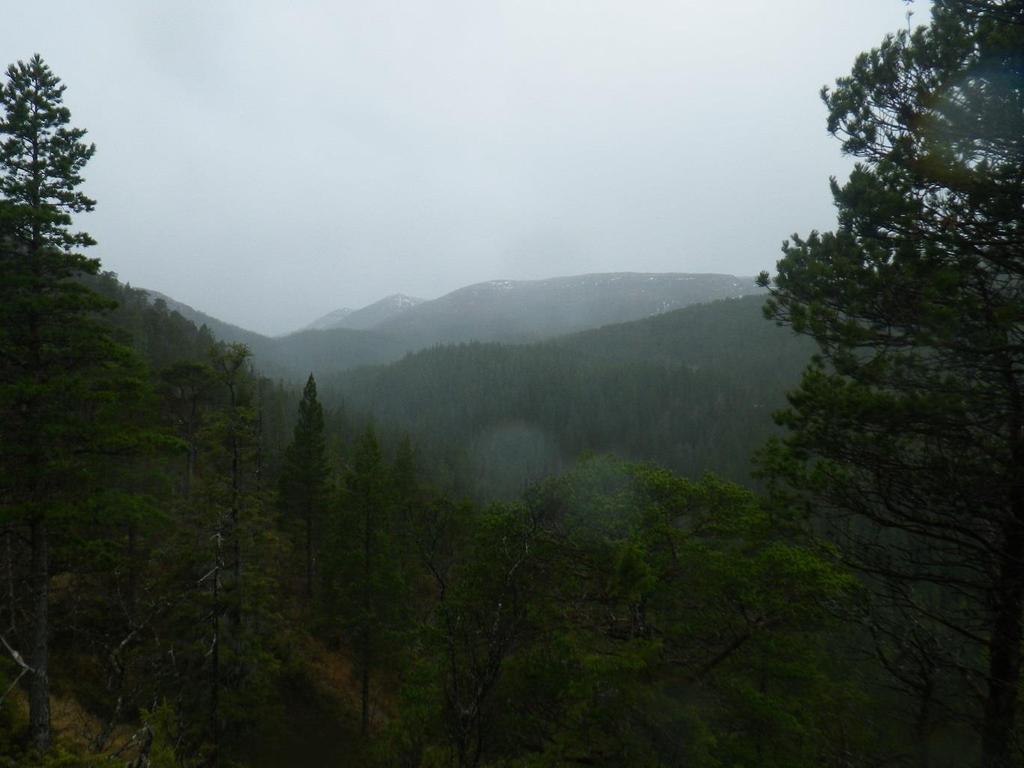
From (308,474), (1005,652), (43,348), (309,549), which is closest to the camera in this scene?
(1005,652)

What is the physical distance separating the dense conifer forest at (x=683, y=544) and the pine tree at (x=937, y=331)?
3 centimetres

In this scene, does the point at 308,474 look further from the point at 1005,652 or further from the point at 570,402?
the point at 570,402

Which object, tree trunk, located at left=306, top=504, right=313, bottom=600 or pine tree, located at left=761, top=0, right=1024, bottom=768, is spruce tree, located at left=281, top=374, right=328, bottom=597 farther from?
pine tree, located at left=761, top=0, right=1024, bottom=768

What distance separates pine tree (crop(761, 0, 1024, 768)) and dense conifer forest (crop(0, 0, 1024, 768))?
3 cm

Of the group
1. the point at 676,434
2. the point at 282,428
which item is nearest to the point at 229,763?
the point at 282,428

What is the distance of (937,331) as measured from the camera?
444 cm

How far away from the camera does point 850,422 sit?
5176 mm

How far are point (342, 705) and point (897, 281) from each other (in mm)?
21709

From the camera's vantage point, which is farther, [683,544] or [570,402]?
[570,402]

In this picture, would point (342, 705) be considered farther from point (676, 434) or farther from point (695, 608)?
point (676, 434)

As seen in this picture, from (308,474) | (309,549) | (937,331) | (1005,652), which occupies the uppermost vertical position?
(937,331)

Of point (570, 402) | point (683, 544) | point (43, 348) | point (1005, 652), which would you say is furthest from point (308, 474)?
point (570, 402)

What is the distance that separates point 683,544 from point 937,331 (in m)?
5.40

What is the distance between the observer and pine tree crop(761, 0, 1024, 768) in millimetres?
4406
